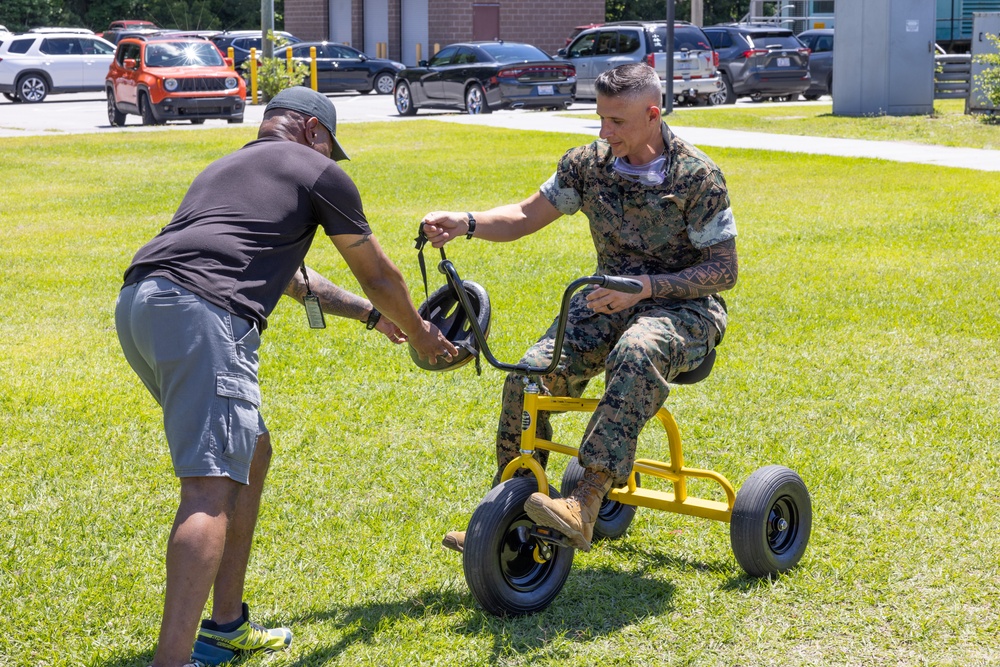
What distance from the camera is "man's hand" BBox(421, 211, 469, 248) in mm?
4297

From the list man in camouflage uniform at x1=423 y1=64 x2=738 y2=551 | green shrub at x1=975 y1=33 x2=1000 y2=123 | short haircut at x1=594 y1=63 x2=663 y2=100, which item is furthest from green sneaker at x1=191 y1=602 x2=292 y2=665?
green shrub at x1=975 y1=33 x2=1000 y2=123

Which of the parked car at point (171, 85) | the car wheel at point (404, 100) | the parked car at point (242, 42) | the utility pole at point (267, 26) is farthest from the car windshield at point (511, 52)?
the parked car at point (242, 42)

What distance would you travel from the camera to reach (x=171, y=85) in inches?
963

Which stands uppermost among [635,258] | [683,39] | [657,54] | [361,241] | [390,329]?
[683,39]

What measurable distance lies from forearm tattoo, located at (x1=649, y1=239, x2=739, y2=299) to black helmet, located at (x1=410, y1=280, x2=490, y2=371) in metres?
0.60

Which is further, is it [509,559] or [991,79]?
[991,79]

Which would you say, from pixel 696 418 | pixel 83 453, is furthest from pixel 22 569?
pixel 696 418

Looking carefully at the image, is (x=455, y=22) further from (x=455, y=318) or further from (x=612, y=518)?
(x=612, y=518)

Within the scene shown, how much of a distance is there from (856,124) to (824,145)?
3777 millimetres

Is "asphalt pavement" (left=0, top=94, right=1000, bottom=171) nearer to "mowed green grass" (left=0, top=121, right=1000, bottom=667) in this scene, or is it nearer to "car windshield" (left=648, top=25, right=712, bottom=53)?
"car windshield" (left=648, top=25, right=712, bottom=53)

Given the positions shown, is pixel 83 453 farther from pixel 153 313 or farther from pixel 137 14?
pixel 137 14

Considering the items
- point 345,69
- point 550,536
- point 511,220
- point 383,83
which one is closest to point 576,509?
point 550,536

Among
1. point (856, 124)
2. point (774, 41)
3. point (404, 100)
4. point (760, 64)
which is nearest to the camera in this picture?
point (856, 124)

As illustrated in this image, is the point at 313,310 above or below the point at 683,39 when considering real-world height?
below
